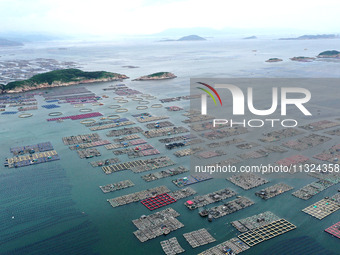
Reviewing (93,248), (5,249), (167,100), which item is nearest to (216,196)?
(93,248)

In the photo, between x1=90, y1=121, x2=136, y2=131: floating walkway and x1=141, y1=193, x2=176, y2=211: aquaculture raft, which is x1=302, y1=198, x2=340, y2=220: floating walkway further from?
x1=90, y1=121, x2=136, y2=131: floating walkway

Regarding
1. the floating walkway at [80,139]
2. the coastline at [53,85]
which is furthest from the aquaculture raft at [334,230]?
the coastline at [53,85]

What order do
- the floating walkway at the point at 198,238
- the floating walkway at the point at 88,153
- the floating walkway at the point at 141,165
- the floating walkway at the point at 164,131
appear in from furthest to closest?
the floating walkway at the point at 164,131
the floating walkway at the point at 88,153
the floating walkway at the point at 141,165
the floating walkway at the point at 198,238

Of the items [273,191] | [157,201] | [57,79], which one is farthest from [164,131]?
[57,79]

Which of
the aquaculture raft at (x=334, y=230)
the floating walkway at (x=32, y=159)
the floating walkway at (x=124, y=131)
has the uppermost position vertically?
the floating walkway at (x=124, y=131)

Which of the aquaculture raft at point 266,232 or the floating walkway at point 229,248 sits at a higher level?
the aquaculture raft at point 266,232

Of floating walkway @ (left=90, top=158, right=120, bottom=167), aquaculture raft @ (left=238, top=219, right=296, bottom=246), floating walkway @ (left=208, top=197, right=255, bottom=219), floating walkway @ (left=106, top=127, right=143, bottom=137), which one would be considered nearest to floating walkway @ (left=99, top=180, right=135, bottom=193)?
floating walkway @ (left=90, top=158, right=120, bottom=167)

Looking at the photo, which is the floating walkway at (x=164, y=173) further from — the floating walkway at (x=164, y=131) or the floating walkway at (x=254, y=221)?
the floating walkway at (x=164, y=131)
